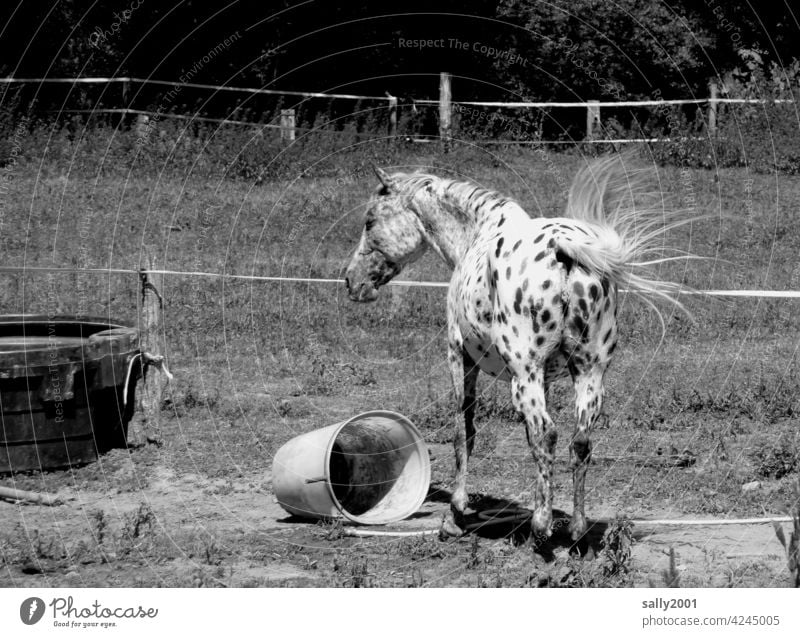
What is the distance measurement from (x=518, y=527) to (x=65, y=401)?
3941 millimetres

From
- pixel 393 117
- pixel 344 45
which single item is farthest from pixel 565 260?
pixel 344 45

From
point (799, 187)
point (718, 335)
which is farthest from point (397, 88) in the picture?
point (718, 335)

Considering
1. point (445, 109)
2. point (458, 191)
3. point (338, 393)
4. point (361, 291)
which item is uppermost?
point (445, 109)

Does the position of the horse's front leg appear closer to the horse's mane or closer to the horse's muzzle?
the horse's mane

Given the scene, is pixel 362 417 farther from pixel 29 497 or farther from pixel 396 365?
pixel 396 365

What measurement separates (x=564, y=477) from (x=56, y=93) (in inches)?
710

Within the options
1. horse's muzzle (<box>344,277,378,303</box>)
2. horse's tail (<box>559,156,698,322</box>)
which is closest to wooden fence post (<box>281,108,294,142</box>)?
horse's muzzle (<box>344,277,378,303</box>)

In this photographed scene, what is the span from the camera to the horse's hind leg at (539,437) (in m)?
6.57

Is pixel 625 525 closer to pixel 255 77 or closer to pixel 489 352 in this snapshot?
pixel 489 352

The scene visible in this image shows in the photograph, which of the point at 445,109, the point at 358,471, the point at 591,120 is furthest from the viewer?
the point at 591,120

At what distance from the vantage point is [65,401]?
917cm

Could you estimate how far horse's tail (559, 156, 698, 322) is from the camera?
6488 mm

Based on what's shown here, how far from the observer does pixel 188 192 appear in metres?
19.4
